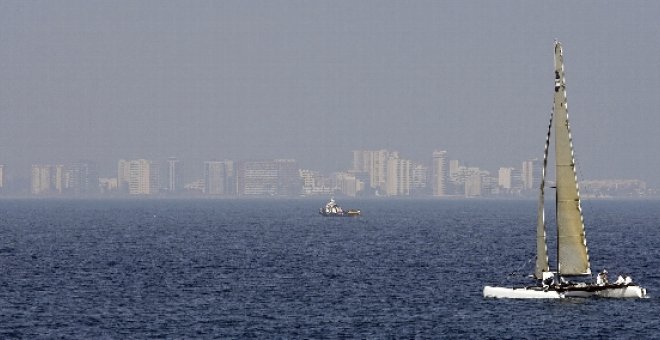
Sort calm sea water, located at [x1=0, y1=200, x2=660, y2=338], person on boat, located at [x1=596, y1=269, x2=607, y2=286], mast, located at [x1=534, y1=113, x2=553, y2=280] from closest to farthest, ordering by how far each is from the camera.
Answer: calm sea water, located at [x1=0, y1=200, x2=660, y2=338], mast, located at [x1=534, y1=113, x2=553, y2=280], person on boat, located at [x1=596, y1=269, x2=607, y2=286]

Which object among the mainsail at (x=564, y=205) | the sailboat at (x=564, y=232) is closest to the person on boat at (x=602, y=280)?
the sailboat at (x=564, y=232)

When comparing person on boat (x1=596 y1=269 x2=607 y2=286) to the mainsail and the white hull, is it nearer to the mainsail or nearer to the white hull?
the white hull

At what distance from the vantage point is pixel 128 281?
4267 inches

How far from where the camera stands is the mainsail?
8519 cm

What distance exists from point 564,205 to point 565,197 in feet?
2.01

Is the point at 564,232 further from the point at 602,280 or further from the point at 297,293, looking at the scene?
the point at 297,293

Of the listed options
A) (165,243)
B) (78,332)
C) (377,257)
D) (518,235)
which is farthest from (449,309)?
(518,235)

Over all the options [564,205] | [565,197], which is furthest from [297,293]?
[565,197]

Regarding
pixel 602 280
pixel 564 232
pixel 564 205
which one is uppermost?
pixel 564 205

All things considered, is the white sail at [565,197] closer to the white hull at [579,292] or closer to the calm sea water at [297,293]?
the white hull at [579,292]

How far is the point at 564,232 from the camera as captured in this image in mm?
86812

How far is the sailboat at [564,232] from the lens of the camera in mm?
85250

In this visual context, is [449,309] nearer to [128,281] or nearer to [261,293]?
[261,293]

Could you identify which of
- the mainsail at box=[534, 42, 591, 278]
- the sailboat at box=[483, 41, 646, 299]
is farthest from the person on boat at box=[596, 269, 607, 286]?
the mainsail at box=[534, 42, 591, 278]
